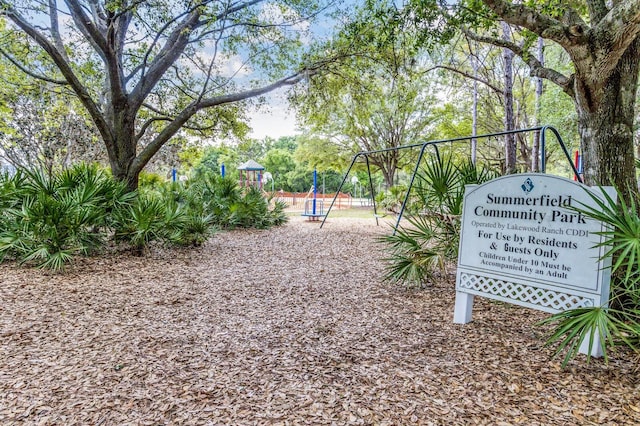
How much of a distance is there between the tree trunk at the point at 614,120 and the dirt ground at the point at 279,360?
5.40 ft

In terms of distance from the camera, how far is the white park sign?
2639 mm

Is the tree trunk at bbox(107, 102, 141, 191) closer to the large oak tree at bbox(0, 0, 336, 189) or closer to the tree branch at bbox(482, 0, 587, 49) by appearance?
the large oak tree at bbox(0, 0, 336, 189)

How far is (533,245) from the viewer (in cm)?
291

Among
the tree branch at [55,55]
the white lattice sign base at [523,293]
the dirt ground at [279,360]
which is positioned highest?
the tree branch at [55,55]

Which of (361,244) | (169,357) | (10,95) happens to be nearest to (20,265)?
(169,357)

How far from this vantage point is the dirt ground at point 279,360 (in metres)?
2.12

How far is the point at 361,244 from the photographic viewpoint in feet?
27.3

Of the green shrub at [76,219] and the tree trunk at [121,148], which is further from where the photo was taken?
the tree trunk at [121,148]

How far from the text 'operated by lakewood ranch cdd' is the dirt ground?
1.53 ft

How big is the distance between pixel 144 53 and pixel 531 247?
9.04 metres

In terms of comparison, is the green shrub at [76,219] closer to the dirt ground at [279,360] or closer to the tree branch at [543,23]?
the dirt ground at [279,360]

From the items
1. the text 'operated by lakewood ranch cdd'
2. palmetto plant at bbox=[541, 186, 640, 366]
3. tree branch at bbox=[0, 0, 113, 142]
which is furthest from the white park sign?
tree branch at bbox=[0, 0, 113, 142]

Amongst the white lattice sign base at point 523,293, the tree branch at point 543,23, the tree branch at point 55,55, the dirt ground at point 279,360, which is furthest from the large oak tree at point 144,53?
the white lattice sign base at point 523,293

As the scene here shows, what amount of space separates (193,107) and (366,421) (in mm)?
7815
